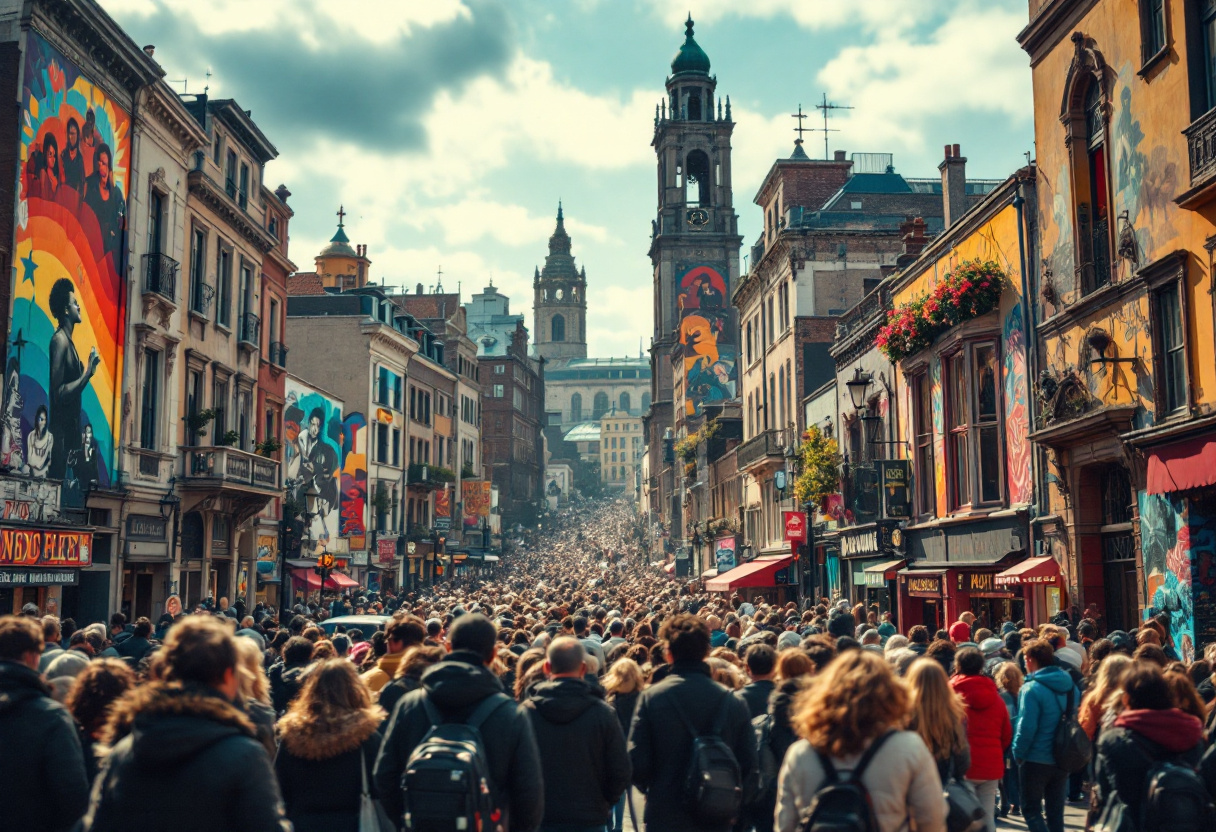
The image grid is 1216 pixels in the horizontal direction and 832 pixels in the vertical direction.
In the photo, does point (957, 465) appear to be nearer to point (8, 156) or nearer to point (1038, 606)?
point (1038, 606)

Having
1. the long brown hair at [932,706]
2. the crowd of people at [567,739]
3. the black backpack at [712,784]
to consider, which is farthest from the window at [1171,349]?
the black backpack at [712,784]

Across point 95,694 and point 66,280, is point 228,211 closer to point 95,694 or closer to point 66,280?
point 66,280

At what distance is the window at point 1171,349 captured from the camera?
1783 centimetres

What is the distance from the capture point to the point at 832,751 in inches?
210

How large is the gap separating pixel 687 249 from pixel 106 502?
7739cm

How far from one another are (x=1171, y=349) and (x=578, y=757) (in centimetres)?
1385

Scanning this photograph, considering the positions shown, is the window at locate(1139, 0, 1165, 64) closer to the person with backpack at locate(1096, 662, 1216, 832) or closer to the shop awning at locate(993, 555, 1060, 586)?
the shop awning at locate(993, 555, 1060, 586)

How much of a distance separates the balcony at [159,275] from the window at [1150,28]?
22521 millimetres

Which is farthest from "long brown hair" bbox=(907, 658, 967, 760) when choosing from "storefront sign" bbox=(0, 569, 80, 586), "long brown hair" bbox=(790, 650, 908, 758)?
"storefront sign" bbox=(0, 569, 80, 586)

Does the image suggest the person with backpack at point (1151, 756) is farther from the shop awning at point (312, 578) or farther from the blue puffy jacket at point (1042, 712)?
the shop awning at point (312, 578)

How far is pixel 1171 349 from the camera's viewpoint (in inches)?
712

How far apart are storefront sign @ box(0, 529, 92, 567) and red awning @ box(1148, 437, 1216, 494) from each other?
1854cm

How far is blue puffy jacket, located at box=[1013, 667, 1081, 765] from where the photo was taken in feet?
34.4

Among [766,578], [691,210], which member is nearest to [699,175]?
[691,210]
